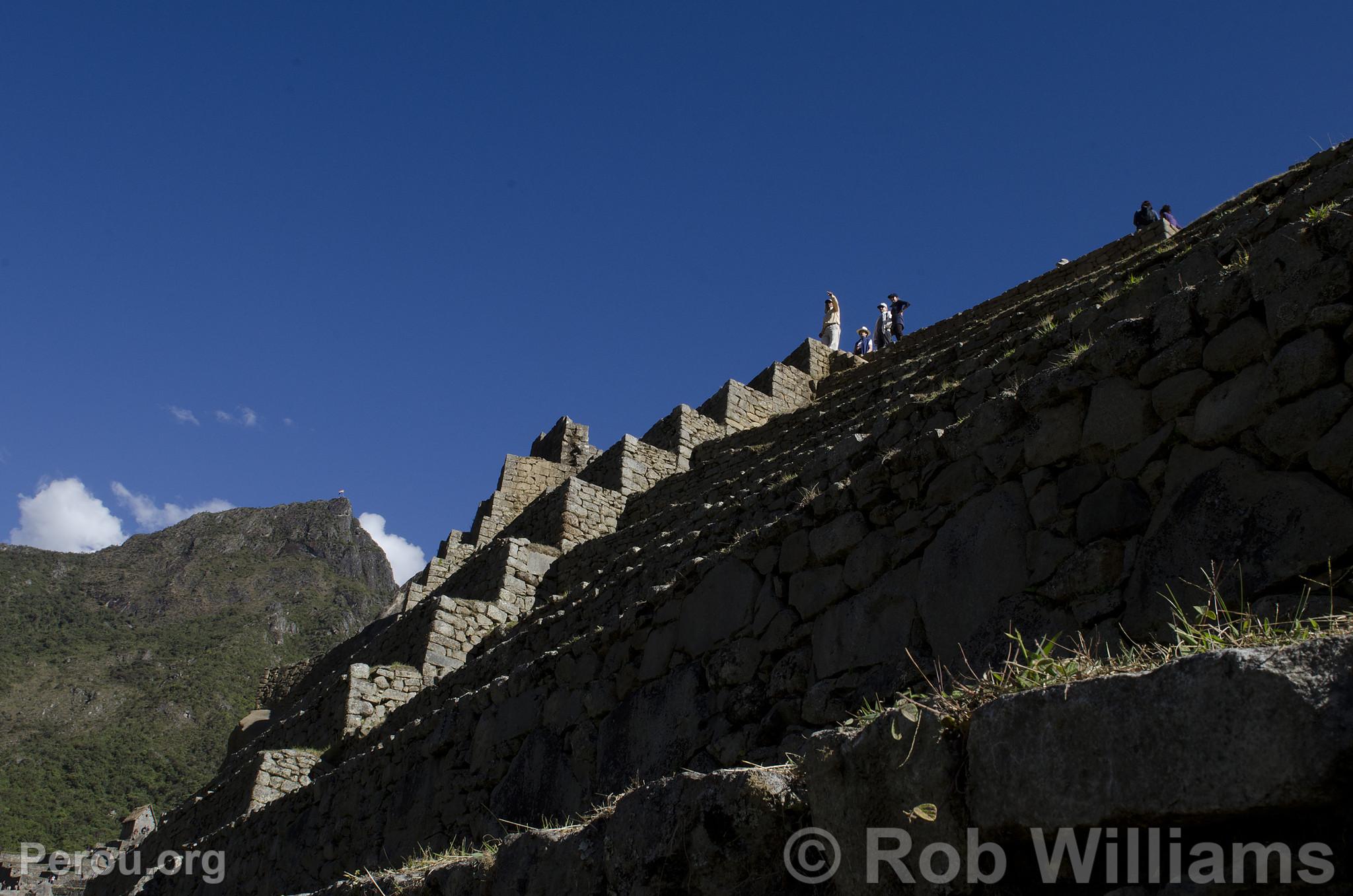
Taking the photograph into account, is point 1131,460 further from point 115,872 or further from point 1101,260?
point 115,872

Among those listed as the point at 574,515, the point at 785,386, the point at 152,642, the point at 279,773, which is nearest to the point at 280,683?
the point at 574,515

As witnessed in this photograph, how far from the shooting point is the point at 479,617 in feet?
47.1

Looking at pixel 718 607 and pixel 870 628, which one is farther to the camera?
pixel 718 607

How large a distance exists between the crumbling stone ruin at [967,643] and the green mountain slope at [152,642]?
34019 millimetres

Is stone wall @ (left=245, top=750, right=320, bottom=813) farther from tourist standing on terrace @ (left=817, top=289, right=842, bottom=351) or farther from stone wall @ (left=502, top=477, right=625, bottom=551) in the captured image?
tourist standing on terrace @ (left=817, top=289, right=842, bottom=351)

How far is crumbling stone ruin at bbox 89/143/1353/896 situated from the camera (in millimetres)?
1909

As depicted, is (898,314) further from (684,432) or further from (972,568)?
(972,568)

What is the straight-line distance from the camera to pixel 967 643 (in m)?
3.67

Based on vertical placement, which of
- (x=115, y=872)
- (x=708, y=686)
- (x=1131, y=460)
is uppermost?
(x=1131, y=460)

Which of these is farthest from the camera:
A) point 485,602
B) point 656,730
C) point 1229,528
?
point 485,602

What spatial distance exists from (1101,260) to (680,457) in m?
7.62

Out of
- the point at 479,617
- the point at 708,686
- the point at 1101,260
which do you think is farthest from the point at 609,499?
the point at 708,686

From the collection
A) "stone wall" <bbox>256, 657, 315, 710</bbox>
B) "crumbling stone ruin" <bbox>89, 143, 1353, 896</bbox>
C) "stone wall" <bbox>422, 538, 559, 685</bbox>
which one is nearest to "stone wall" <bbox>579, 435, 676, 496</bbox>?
"stone wall" <bbox>422, 538, 559, 685</bbox>

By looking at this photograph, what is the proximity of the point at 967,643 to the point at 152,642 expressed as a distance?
61221 mm
